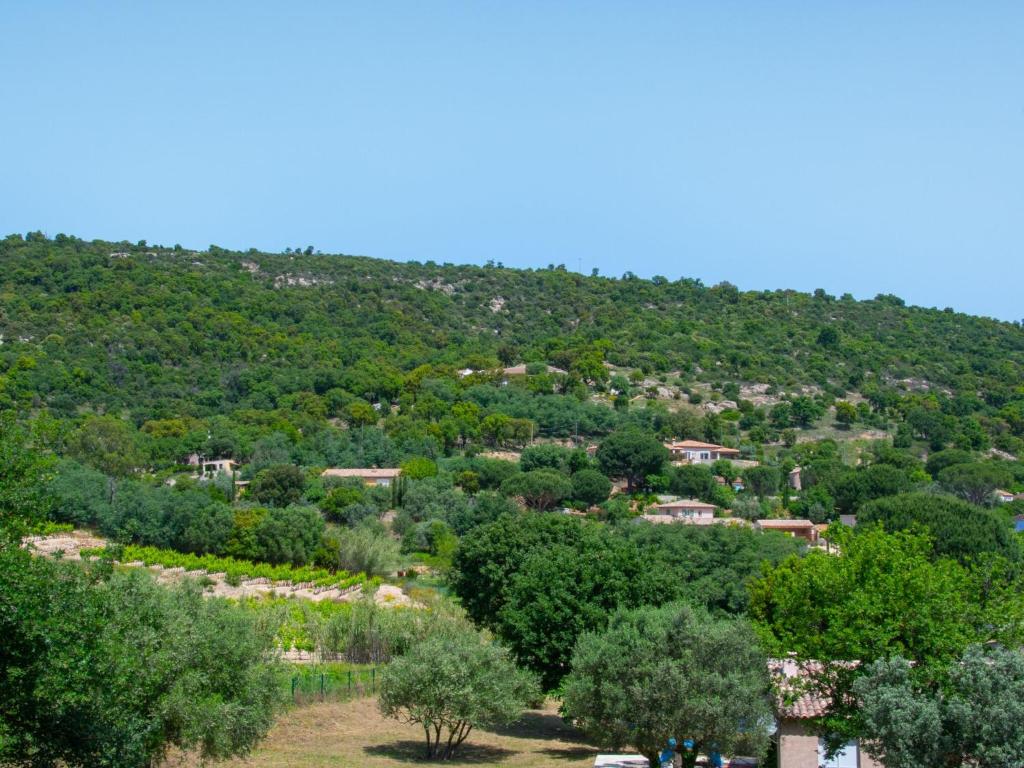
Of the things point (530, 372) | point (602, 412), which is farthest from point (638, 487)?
point (530, 372)

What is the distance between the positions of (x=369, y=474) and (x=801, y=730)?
196ft

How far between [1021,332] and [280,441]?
103536 millimetres

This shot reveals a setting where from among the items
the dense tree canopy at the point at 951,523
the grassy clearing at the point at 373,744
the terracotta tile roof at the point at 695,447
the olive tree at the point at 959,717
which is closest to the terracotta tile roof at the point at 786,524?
the dense tree canopy at the point at 951,523

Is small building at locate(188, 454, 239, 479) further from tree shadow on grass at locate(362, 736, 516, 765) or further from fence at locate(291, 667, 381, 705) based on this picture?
tree shadow on grass at locate(362, 736, 516, 765)

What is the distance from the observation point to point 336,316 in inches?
4779

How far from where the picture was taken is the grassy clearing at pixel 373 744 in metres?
23.8

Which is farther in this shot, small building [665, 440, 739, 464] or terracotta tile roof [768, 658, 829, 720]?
small building [665, 440, 739, 464]

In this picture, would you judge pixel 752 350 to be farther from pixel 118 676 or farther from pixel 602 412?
pixel 118 676

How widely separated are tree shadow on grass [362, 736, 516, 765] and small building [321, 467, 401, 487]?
161 feet

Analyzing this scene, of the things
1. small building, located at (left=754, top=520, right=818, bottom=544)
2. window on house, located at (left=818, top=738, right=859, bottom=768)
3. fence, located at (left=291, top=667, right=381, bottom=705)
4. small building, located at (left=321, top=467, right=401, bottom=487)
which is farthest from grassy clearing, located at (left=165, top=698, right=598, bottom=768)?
small building, located at (left=321, top=467, right=401, bottom=487)

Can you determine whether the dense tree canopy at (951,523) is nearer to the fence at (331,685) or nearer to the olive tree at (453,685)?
the fence at (331,685)

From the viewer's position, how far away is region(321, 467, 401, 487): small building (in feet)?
253

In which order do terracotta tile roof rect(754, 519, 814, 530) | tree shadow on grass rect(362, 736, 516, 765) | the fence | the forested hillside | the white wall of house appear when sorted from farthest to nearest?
the forested hillside < terracotta tile roof rect(754, 519, 814, 530) < the fence < tree shadow on grass rect(362, 736, 516, 765) < the white wall of house

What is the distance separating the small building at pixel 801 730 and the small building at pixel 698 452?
67.8 metres
